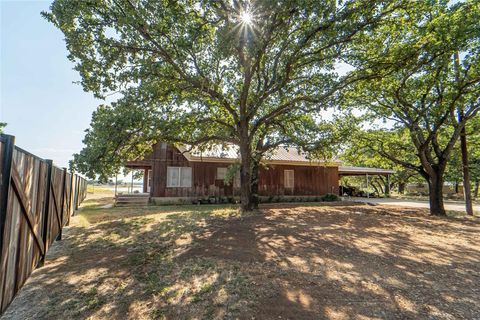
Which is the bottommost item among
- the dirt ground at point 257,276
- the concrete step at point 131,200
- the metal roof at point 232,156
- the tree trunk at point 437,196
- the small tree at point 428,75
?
the dirt ground at point 257,276

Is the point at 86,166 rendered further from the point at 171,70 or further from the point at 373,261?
the point at 373,261

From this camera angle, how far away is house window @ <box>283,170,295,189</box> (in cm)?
1865

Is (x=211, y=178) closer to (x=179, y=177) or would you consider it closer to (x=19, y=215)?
(x=179, y=177)

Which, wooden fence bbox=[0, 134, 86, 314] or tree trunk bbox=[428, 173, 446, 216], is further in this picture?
tree trunk bbox=[428, 173, 446, 216]

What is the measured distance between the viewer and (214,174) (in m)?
16.8

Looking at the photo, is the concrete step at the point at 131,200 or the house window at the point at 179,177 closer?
the concrete step at the point at 131,200

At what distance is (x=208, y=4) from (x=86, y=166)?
6470mm

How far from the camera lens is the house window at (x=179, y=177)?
52.4 ft

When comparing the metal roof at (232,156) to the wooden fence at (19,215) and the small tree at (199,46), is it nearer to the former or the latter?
the small tree at (199,46)

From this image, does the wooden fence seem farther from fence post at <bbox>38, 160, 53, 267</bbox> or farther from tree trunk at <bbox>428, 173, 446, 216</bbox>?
tree trunk at <bbox>428, 173, 446, 216</bbox>

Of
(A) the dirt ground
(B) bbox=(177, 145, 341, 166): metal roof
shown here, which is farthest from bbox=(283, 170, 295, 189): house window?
(A) the dirt ground

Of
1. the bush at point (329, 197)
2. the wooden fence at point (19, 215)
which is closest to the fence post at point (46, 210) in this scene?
the wooden fence at point (19, 215)

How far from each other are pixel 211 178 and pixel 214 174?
353 millimetres

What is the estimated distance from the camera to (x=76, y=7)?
7207mm
